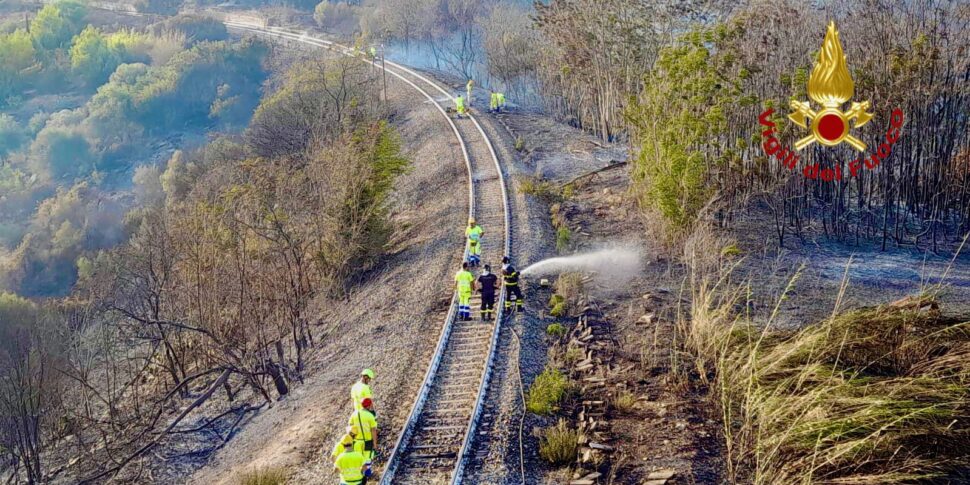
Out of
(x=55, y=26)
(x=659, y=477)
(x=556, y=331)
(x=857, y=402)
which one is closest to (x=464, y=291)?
(x=556, y=331)

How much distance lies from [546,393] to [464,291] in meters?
4.12

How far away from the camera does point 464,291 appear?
60.8 ft

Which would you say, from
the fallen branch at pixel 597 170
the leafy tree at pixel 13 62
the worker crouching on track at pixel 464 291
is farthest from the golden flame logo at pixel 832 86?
the leafy tree at pixel 13 62

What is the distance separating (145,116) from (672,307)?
60803 millimetres

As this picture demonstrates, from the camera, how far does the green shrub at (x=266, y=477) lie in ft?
44.7

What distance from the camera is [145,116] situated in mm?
69000

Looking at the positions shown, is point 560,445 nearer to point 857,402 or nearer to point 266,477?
point 857,402

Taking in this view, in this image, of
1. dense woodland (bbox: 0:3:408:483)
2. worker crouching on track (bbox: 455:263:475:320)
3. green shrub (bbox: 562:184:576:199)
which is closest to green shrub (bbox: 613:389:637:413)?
worker crouching on track (bbox: 455:263:475:320)

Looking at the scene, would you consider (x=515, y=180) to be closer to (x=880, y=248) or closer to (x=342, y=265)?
(x=342, y=265)

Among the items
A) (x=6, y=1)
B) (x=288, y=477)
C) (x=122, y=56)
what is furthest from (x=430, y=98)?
(x=6, y=1)

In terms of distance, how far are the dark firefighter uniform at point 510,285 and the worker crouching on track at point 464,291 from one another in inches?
32.0

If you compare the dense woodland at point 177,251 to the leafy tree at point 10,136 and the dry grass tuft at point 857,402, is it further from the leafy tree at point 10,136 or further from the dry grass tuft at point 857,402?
the dry grass tuft at point 857,402

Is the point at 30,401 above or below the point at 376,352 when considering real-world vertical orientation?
below

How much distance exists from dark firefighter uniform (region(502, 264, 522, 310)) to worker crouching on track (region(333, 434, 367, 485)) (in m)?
7.60
